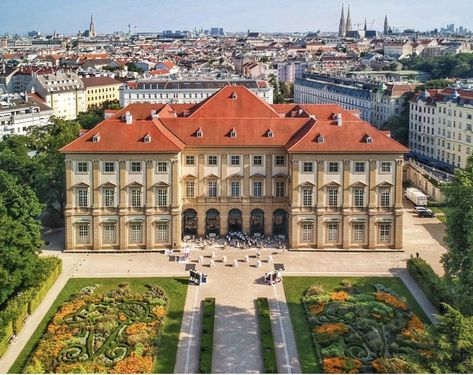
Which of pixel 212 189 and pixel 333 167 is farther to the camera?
pixel 212 189

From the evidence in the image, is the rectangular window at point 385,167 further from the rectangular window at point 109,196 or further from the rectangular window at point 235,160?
the rectangular window at point 109,196

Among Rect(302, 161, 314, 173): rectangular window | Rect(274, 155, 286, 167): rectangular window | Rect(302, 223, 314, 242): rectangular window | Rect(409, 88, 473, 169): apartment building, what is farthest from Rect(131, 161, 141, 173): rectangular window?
Rect(409, 88, 473, 169): apartment building

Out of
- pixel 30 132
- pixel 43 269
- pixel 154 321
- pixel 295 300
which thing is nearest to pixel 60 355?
pixel 154 321

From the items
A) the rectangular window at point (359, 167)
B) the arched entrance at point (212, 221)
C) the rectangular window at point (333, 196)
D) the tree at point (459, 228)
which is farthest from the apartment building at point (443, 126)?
the tree at point (459, 228)

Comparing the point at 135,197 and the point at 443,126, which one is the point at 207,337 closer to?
the point at 135,197

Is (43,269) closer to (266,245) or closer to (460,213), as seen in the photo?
(266,245)

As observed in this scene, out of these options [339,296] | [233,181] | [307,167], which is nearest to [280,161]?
[307,167]
